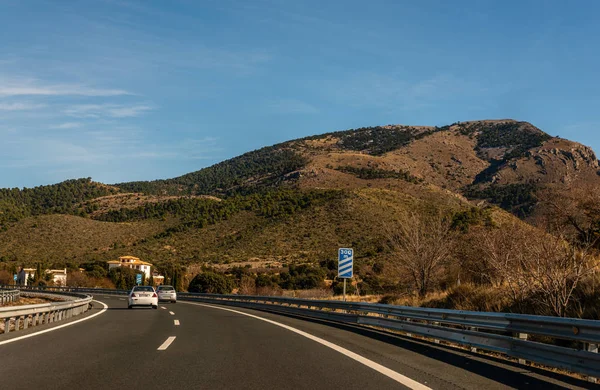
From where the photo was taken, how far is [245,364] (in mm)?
8875

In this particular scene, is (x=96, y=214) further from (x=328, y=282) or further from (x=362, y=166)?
(x=328, y=282)

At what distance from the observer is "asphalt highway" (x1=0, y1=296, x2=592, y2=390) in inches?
286

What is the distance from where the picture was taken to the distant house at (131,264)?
79.4 metres

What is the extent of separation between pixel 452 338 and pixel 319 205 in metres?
72.0

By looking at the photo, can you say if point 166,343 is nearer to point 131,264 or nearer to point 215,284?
point 215,284

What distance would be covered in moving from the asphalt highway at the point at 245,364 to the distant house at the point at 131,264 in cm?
6782

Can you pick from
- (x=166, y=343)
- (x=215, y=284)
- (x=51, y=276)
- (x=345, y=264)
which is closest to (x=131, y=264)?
(x=51, y=276)

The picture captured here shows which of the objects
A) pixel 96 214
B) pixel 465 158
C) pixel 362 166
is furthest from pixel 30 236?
pixel 465 158

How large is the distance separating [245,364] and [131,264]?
7672cm

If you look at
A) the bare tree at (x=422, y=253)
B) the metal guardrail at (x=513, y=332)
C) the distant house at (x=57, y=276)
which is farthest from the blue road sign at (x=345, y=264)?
the distant house at (x=57, y=276)

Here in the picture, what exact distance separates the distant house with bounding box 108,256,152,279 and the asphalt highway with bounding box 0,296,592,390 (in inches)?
2670

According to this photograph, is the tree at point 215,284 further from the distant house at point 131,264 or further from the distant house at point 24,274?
the distant house at point 24,274

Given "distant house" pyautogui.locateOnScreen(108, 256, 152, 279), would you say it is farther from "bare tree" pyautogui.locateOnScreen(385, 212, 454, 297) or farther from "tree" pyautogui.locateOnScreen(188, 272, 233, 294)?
"bare tree" pyautogui.locateOnScreen(385, 212, 454, 297)

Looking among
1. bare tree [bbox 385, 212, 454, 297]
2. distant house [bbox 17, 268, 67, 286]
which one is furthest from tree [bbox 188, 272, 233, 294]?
bare tree [bbox 385, 212, 454, 297]
